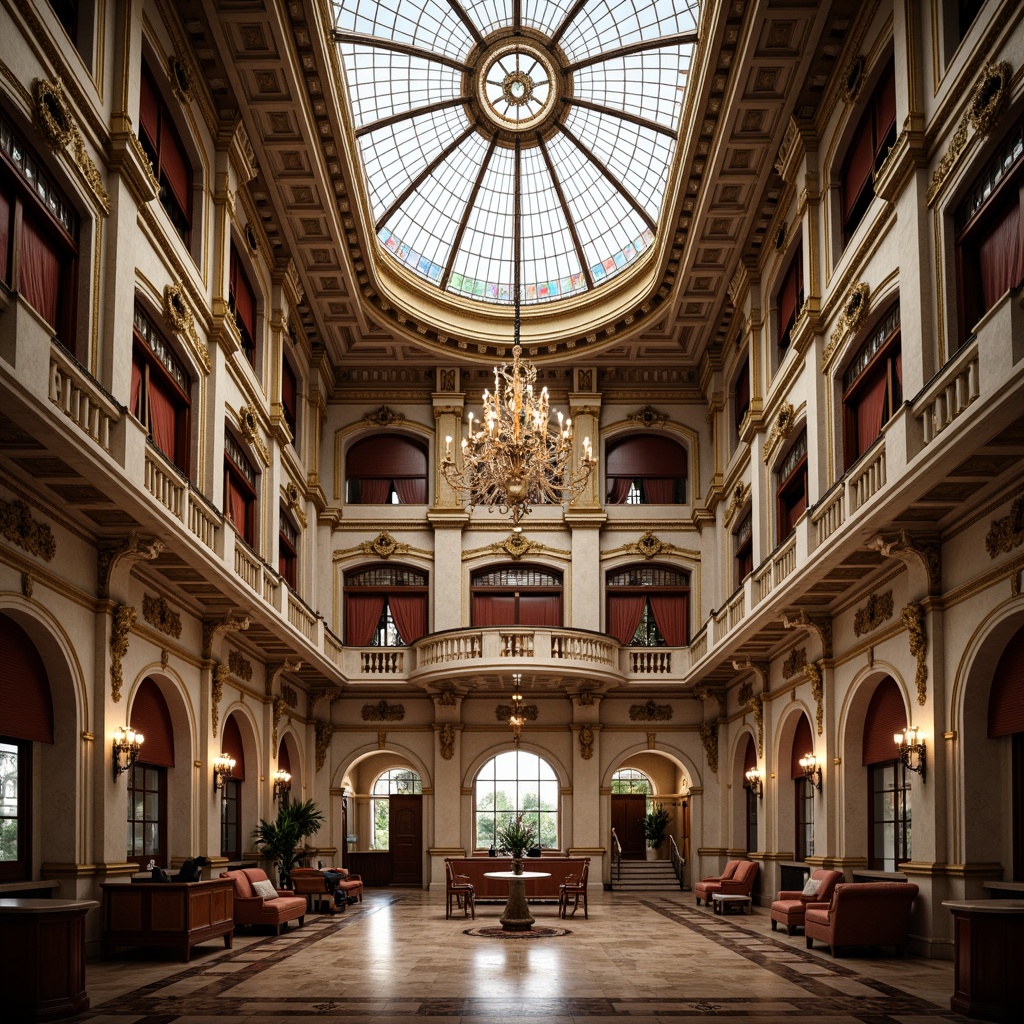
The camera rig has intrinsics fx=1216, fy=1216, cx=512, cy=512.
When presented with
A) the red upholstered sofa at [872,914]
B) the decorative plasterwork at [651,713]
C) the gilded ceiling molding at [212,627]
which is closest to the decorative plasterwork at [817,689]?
the red upholstered sofa at [872,914]

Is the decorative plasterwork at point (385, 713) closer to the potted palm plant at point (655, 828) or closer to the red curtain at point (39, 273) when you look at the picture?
the potted palm plant at point (655, 828)

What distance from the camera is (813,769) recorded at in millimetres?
19469

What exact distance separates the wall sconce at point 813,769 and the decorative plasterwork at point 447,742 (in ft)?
35.3

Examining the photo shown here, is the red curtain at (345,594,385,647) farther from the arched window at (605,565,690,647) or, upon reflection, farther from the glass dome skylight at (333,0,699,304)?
the glass dome skylight at (333,0,699,304)

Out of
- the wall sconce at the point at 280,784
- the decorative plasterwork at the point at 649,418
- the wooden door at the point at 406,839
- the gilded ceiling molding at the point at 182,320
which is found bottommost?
the wooden door at the point at 406,839

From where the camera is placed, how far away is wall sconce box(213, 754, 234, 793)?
18.8m

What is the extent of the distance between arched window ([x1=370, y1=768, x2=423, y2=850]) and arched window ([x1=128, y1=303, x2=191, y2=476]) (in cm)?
1571

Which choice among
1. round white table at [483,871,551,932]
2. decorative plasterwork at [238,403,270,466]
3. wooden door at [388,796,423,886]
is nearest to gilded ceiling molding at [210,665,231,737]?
decorative plasterwork at [238,403,270,466]

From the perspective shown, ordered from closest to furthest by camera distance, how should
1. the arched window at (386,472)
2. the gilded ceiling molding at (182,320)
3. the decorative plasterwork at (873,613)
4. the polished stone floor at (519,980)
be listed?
the polished stone floor at (519,980)
the gilded ceiling molding at (182,320)
the decorative plasterwork at (873,613)
the arched window at (386,472)

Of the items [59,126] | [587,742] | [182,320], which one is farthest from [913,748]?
[587,742]

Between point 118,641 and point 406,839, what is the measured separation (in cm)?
1725

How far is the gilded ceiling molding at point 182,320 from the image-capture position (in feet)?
53.0

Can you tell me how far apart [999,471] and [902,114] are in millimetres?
5003

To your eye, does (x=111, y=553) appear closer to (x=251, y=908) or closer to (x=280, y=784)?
(x=251, y=908)
